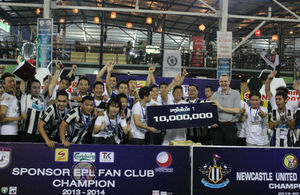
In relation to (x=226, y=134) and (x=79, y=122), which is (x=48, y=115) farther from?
(x=226, y=134)

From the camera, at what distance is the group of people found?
13.6ft

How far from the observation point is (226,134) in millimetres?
5027

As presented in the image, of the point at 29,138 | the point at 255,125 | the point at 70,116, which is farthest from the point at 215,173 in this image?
the point at 29,138

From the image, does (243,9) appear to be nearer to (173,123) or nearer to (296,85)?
(296,85)

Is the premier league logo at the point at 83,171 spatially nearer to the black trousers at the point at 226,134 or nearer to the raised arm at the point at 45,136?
the raised arm at the point at 45,136

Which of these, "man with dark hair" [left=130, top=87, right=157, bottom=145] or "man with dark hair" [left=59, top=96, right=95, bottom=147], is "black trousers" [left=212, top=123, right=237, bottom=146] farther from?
"man with dark hair" [left=59, top=96, right=95, bottom=147]

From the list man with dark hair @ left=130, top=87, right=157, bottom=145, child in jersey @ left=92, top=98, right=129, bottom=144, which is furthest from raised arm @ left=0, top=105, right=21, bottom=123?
man with dark hair @ left=130, top=87, right=157, bottom=145

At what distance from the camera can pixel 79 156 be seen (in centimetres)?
386

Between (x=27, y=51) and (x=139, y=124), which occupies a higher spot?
(x=27, y=51)

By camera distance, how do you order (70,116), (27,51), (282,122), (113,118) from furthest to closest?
1. (27,51)
2. (282,122)
3. (113,118)
4. (70,116)

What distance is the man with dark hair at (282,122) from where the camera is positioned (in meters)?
4.91

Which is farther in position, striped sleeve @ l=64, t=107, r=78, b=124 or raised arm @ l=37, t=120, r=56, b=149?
striped sleeve @ l=64, t=107, r=78, b=124

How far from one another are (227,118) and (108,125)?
2155 millimetres

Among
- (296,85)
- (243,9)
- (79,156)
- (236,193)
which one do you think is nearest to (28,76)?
(79,156)
